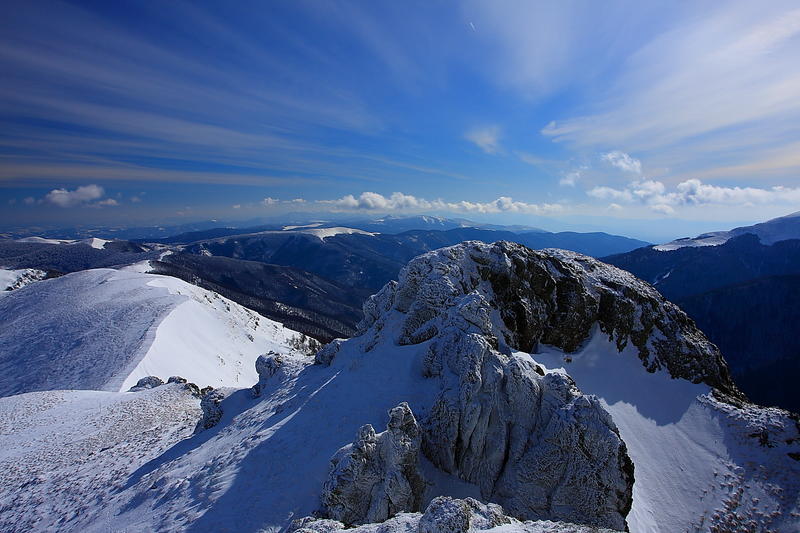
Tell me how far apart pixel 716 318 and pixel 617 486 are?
8866 inches

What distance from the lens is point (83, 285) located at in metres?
95.4

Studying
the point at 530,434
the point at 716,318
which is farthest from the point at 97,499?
the point at 716,318

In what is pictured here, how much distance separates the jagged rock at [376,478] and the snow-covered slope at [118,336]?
47.5 m

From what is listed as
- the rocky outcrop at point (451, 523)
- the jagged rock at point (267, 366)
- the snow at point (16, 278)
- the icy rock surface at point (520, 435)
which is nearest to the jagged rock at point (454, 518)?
the rocky outcrop at point (451, 523)

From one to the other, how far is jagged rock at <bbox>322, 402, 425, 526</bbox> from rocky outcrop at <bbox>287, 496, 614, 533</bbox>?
175cm

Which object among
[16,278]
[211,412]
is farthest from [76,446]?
[16,278]

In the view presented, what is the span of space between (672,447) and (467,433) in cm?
2244

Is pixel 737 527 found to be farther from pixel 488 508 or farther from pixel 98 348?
pixel 98 348

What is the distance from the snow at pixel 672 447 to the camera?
2344 cm

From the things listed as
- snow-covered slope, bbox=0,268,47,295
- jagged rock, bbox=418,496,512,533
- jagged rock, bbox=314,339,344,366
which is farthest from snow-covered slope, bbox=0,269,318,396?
snow-covered slope, bbox=0,268,47,295

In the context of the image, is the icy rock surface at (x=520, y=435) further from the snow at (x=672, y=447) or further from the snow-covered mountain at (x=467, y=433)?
the snow at (x=672, y=447)

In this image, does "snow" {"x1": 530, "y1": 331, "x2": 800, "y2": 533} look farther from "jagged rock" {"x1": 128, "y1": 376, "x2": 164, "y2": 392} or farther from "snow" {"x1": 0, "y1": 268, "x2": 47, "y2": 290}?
"snow" {"x1": 0, "y1": 268, "x2": 47, "y2": 290}

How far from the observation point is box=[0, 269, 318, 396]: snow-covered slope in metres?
52.5

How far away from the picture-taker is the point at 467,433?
17.3m
